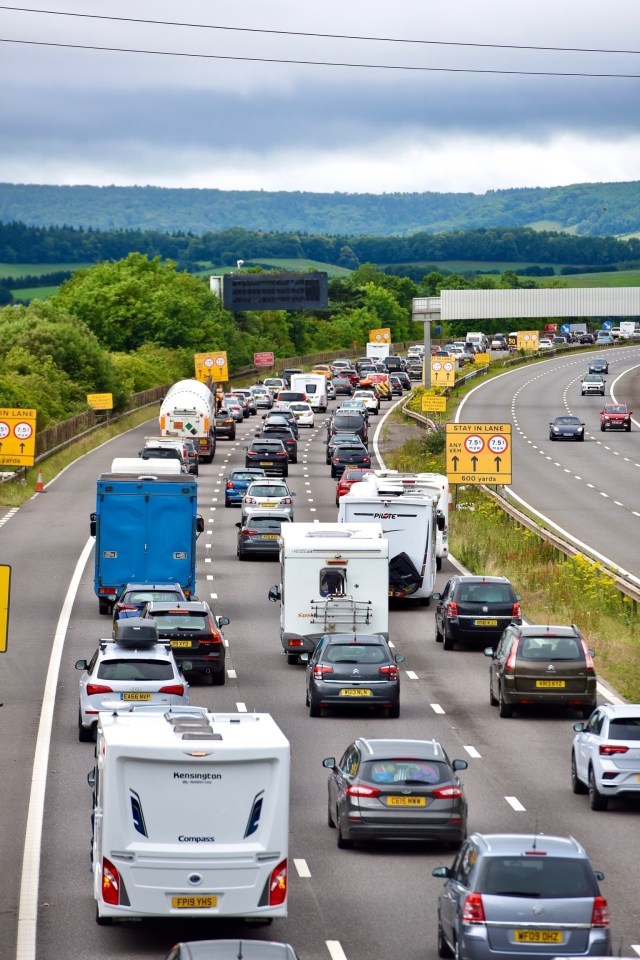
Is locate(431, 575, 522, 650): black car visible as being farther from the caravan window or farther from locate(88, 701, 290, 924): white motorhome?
locate(88, 701, 290, 924): white motorhome

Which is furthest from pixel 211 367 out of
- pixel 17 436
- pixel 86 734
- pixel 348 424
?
pixel 86 734

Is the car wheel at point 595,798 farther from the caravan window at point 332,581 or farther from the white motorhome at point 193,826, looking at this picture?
the caravan window at point 332,581

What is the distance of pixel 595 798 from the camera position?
23609 mm

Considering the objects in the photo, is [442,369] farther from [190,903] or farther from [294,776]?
[190,903]

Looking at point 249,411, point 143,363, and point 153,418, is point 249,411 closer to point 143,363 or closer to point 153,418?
point 153,418

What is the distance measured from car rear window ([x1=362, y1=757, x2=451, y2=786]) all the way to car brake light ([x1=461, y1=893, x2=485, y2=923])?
5573mm

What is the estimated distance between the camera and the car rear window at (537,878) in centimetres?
1478

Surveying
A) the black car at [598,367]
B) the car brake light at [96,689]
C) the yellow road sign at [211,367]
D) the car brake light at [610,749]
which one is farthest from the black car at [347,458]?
the black car at [598,367]

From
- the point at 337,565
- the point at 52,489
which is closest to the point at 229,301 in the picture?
the point at 52,489

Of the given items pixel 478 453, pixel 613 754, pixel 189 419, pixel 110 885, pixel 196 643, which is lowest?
pixel 189 419

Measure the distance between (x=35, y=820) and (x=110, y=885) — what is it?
682 centimetres

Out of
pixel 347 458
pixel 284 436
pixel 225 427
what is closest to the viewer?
pixel 347 458

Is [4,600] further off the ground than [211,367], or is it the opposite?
[4,600]

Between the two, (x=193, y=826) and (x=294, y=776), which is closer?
(x=193, y=826)
